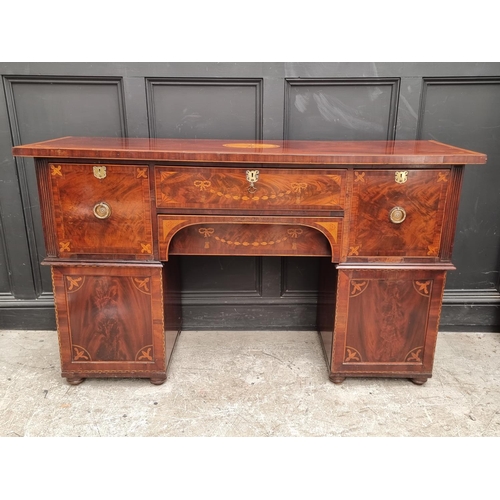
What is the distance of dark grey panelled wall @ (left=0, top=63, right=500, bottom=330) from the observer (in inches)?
80.8

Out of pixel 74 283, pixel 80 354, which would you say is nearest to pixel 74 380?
pixel 80 354

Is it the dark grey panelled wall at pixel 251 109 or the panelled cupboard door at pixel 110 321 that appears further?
the dark grey panelled wall at pixel 251 109

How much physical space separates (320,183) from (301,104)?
0.65 m

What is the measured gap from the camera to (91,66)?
6.69 ft

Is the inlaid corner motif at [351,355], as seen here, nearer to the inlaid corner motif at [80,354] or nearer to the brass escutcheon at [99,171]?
the inlaid corner motif at [80,354]

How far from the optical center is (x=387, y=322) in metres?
1.83

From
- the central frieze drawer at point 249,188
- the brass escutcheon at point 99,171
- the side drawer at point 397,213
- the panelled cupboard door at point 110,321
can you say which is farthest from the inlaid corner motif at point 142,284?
the side drawer at point 397,213

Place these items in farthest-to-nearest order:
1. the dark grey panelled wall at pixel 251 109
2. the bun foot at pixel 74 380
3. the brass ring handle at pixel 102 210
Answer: the dark grey panelled wall at pixel 251 109 < the bun foot at pixel 74 380 < the brass ring handle at pixel 102 210

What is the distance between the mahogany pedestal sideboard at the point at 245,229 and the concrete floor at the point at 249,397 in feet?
0.31

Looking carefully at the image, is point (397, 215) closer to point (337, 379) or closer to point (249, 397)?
point (337, 379)

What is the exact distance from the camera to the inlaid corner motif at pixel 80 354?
6.07ft

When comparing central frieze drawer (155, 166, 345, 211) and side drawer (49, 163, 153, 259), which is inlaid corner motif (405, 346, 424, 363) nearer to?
central frieze drawer (155, 166, 345, 211)

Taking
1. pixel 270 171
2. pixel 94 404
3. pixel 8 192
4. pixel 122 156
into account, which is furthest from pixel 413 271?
pixel 8 192
